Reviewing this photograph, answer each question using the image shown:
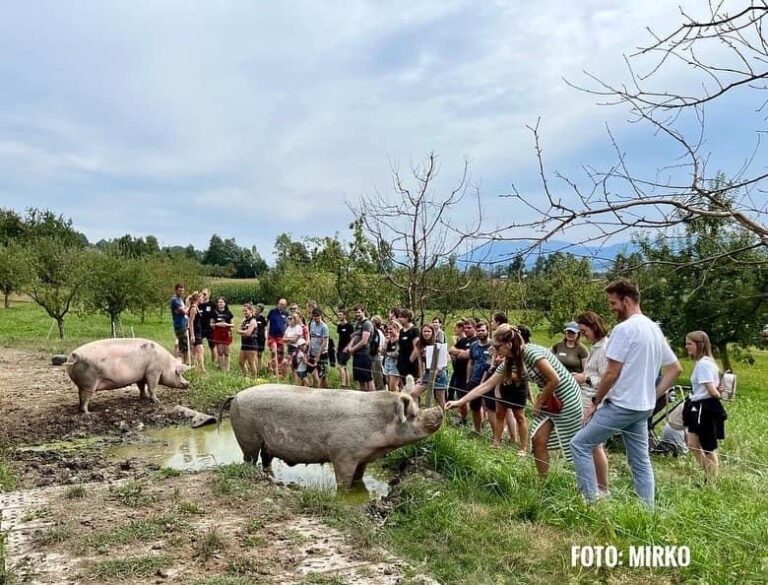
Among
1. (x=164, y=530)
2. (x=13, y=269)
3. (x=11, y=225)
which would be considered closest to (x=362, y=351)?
(x=164, y=530)

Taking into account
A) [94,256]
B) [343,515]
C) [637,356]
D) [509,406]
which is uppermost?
[94,256]

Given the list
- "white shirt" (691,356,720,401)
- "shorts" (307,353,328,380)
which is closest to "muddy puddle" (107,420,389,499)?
"shorts" (307,353,328,380)

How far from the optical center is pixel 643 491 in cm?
548

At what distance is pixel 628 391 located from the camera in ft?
16.9

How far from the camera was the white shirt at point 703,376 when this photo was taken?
686 centimetres

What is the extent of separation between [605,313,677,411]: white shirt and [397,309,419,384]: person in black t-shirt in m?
5.77

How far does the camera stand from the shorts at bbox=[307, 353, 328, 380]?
43.4 feet

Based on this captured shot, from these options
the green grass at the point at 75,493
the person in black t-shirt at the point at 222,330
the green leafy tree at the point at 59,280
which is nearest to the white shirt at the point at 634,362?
the green grass at the point at 75,493

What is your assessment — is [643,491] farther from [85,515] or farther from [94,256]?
[94,256]

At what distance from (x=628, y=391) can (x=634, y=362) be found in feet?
0.74

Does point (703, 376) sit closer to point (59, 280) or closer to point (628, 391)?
point (628, 391)

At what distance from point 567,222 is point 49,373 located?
1470 cm

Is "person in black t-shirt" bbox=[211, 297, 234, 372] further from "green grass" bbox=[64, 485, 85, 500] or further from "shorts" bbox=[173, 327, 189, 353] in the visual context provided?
"green grass" bbox=[64, 485, 85, 500]

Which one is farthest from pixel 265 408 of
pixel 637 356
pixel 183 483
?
pixel 637 356
